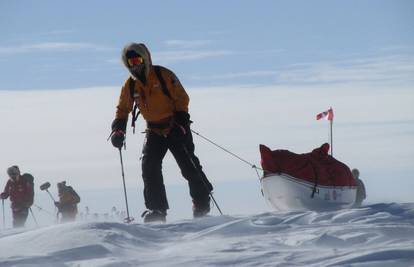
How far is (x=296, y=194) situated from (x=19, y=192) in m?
9.12

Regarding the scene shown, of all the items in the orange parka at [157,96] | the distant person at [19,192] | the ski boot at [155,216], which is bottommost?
the ski boot at [155,216]

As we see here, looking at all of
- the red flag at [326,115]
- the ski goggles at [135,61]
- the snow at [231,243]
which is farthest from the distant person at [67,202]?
the snow at [231,243]

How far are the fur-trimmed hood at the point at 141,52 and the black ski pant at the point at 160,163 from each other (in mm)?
828

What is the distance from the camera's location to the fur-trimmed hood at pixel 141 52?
9.52m

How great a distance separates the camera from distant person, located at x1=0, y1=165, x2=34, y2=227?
17750 millimetres

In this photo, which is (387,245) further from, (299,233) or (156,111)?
(156,111)

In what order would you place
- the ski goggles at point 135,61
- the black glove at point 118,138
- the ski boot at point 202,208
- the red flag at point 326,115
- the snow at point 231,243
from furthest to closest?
1. the red flag at point 326,115
2. the ski boot at point 202,208
3. the black glove at point 118,138
4. the ski goggles at point 135,61
5. the snow at point 231,243

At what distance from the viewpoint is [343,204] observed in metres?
10.9

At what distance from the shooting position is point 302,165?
1036 centimetres

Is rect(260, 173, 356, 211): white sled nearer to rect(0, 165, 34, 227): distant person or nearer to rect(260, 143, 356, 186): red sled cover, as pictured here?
rect(260, 143, 356, 186): red sled cover

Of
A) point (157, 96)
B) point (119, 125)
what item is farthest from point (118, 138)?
point (157, 96)

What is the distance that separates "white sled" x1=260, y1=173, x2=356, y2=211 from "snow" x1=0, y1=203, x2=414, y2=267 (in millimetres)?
2259

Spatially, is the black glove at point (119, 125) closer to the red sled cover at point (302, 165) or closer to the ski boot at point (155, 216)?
the ski boot at point (155, 216)

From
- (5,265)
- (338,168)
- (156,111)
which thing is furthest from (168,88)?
(5,265)
